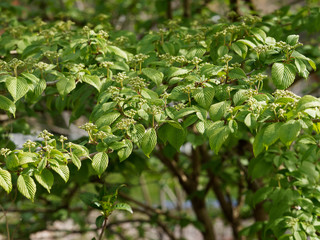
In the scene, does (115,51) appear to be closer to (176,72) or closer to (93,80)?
(93,80)

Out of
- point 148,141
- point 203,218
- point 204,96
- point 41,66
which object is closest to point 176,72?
point 204,96

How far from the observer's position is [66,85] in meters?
2.19

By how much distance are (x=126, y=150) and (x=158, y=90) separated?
0.42 m

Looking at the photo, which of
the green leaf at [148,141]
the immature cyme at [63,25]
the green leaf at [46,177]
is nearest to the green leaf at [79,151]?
the green leaf at [46,177]

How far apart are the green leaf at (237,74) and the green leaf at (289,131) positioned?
46 centimetres

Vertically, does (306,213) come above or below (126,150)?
below

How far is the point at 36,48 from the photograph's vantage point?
2.64 m

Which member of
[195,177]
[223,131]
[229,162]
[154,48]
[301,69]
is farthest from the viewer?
[195,177]

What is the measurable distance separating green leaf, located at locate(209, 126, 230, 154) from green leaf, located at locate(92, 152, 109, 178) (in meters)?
0.46

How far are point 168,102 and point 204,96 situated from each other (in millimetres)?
208

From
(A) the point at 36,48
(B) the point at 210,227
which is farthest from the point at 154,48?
(B) the point at 210,227

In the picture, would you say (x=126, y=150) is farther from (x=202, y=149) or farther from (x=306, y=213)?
(x=202, y=149)

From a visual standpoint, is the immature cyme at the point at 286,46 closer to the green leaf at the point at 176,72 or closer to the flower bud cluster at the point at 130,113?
the green leaf at the point at 176,72

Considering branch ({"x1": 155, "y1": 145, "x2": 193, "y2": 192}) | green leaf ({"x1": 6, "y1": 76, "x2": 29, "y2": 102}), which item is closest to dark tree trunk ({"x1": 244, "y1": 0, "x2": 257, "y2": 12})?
branch ({"x1": 155, "y1": 145, "x2": 193, "y2": 192})
